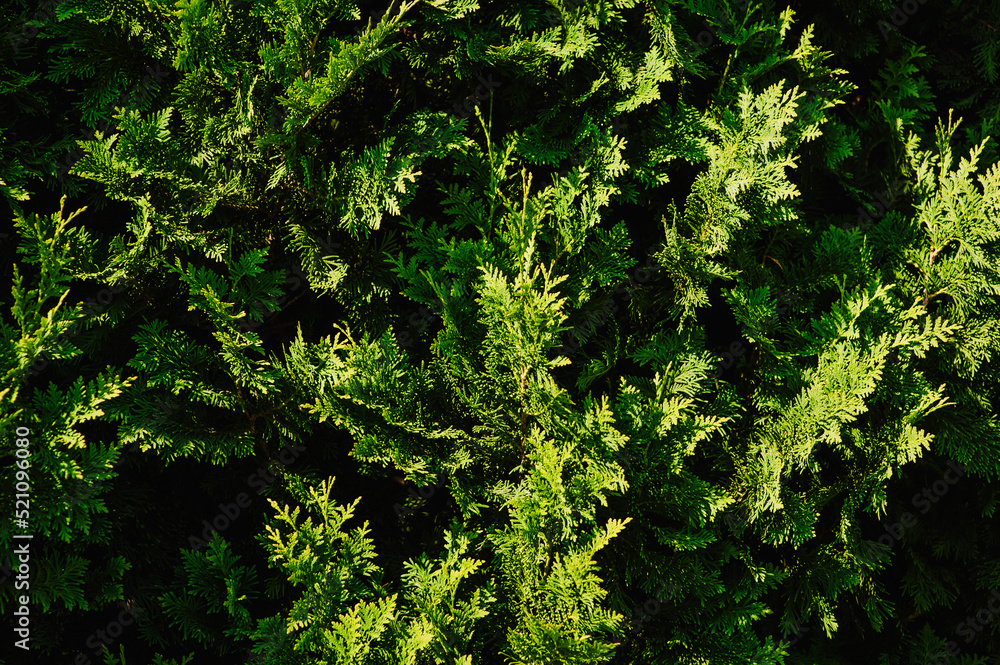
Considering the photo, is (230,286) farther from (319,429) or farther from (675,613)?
(675,613)

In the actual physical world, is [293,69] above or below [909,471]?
above

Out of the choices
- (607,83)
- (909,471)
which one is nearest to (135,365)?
(607,83)

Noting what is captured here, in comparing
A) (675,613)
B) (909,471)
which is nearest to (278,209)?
(675,613)

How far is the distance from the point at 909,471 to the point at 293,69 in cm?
394

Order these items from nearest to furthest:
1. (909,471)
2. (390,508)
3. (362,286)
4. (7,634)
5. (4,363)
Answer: (4,363), (7,634), (362,286), (390,508), (909,471)

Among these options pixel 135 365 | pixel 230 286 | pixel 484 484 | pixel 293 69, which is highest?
pixel 293 69

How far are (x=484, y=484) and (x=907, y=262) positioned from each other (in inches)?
96.5

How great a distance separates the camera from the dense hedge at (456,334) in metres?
2.56

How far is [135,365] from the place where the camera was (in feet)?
8.61

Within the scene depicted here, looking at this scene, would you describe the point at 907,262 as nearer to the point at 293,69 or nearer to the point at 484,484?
the point at 484,484

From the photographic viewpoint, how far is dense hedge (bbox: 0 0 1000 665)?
2559 mm

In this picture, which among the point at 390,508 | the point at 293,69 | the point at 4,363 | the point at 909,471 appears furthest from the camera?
the point at 909,471

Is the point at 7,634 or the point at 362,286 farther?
the point at 362,286

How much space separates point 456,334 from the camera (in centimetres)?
283
